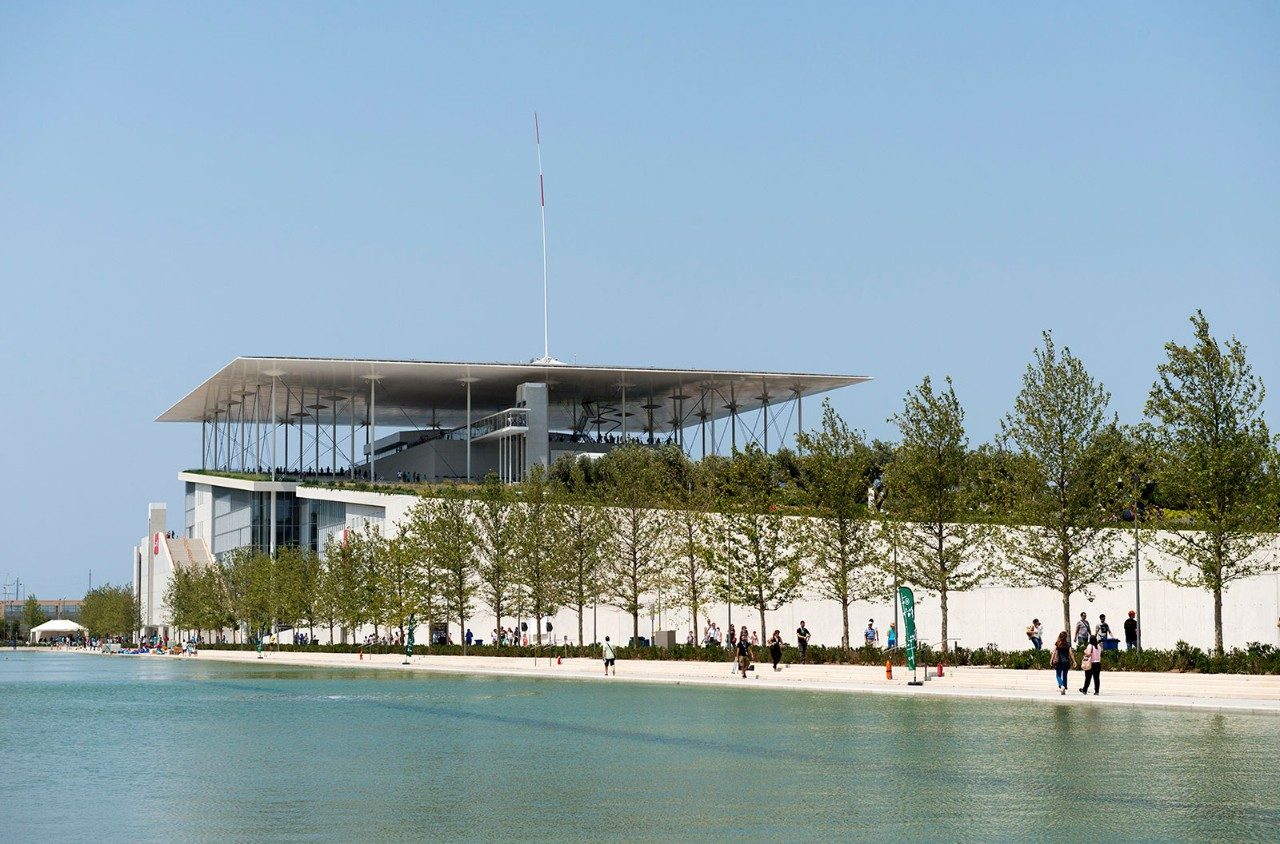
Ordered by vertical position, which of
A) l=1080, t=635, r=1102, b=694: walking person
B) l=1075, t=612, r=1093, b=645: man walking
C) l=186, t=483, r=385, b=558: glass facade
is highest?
l=186, t=483, r=385, b=558: glass facade

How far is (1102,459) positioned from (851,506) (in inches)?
413

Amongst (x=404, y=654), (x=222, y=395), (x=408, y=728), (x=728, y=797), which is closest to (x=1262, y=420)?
(x=408, y=728)

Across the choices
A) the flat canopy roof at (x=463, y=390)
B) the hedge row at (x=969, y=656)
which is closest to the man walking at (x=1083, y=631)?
the hedge row at (x=969, y=656)

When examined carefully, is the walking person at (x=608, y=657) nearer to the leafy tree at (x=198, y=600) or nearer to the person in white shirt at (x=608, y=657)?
the person in white shirt at (x=608, y=657)

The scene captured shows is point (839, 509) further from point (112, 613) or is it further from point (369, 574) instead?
point (112, 613)

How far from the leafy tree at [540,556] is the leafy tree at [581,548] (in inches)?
9.1

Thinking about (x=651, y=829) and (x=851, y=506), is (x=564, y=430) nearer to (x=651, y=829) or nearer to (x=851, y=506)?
(x=851, y=506)

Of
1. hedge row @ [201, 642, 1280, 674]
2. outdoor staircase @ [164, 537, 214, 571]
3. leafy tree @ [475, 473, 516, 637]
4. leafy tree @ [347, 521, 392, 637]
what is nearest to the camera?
hedge row @ [201, 642, 1280, 674]

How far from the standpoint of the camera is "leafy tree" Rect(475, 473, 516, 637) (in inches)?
2689

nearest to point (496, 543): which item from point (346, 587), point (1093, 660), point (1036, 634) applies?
point (346, 587)

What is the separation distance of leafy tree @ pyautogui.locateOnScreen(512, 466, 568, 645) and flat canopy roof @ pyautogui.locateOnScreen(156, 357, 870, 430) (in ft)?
74.9

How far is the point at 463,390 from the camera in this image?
334 ft

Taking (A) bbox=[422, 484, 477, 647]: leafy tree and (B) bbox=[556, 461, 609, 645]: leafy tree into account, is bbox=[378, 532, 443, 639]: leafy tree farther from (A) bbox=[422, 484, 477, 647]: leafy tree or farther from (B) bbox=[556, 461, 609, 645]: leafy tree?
(B) bbox=[556, 461, 609, 645]: leafy tree

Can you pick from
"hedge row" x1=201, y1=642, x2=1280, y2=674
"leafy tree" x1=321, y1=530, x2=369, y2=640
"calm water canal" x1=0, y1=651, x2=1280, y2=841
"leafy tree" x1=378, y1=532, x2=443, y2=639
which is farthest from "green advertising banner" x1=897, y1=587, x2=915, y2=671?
"leafy tree" x1=321, y1=530, x2=369, y2=640
